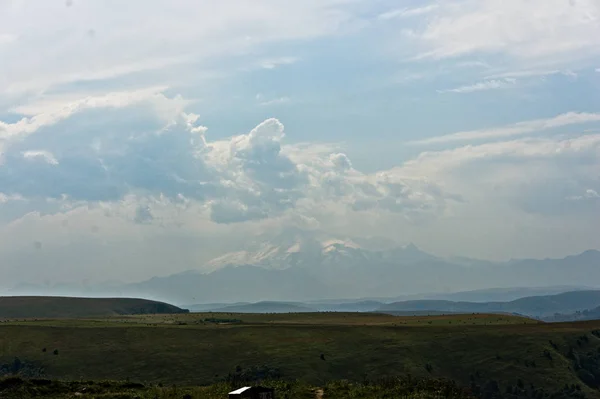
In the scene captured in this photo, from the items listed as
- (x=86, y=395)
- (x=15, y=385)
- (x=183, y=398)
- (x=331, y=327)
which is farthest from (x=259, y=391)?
(x=331, y=327)

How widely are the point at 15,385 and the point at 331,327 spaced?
78.8 metres

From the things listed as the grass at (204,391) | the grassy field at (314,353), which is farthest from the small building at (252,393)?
the grassy field at (314,353)

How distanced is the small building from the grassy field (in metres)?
45.2

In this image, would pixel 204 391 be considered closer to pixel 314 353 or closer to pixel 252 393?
pixel 252 393

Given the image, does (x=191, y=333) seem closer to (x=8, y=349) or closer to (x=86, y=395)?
(x=8, y=349)

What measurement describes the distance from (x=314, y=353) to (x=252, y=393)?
62002 millimetres

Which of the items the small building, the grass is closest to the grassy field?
the grass

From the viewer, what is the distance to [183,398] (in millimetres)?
60469

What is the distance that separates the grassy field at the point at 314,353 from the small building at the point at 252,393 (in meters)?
45.2

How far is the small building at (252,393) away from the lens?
175 feet

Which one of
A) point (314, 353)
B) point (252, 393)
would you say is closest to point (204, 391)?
point (252, 393)

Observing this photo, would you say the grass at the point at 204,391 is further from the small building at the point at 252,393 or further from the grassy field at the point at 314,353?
the grassy field at the point at 314,353

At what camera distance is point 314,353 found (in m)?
115

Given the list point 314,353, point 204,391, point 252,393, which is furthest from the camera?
point 314,353
